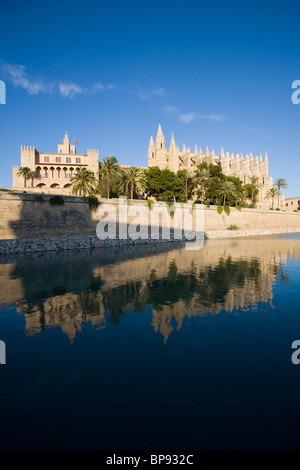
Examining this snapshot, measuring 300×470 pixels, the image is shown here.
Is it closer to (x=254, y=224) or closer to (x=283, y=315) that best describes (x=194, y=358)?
(x=283, y=315)

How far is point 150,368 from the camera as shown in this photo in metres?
5.07

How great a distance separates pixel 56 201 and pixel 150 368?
26.4 metres

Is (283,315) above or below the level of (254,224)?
below

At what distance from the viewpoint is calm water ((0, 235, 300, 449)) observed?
3520 millimetres

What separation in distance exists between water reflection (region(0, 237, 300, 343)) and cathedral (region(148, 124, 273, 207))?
49062 millimetres

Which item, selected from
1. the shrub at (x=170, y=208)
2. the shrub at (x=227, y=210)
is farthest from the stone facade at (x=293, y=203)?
the shrub at (x=170, y=208)

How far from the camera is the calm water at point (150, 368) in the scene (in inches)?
139

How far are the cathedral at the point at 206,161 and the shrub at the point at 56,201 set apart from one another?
123ft

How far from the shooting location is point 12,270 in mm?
14875

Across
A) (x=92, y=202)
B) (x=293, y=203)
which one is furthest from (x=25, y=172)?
(x=293, y=203)

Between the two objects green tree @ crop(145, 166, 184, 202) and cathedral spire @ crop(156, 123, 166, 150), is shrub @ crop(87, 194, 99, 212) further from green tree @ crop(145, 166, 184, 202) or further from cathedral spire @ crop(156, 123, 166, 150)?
cathedral spire @ crop(156, 123, 166, 150)
